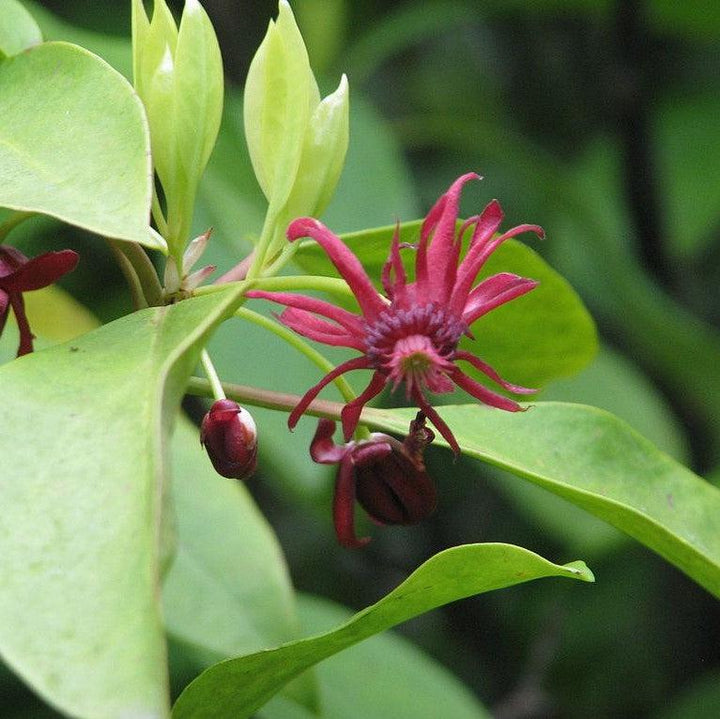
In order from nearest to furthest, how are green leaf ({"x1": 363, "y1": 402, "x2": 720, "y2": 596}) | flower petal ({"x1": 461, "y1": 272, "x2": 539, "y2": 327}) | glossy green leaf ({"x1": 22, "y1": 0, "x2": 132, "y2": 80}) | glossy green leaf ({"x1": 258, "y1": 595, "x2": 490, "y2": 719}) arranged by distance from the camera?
flower petal ({"x1": 461, "y1": 272, "x2": 539, "y2": 327}) → green leaf ({"x1": 363, "y1": 402, "x2": 720, "y2": 596}) → glossy green leaf ({"x1": 22, "y1": 0, "x2": 132, "y2": 80}) → glossy green leaf ({"x1": 258, "y1": 595, "x2": 490, "y2": 719})

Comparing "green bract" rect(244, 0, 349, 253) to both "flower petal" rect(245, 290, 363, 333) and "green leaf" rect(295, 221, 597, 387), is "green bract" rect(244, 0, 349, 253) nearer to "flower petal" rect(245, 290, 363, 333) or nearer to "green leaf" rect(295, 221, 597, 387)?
"flower petal" rect(245, 290, 363, 333)

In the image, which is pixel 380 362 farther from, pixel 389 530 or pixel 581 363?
pixel 389 530

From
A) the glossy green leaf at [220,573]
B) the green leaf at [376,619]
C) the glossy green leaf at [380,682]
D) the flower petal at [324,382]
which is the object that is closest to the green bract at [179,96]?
the flower petal at [324,382]

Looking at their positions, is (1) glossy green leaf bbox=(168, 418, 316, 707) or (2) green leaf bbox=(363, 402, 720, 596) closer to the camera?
(2) green leaf bbox=(363, 402, 720, 596)

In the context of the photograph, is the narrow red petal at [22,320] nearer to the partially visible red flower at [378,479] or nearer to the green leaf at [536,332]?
the partially visible red flower at [378,479]

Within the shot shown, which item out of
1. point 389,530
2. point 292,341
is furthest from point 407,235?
point 389,530

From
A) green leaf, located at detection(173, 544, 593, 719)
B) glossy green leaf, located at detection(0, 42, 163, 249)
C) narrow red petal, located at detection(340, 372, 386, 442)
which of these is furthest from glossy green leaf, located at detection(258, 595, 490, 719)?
glossy green leaf, located at detection(0, 42, 163, 249)
